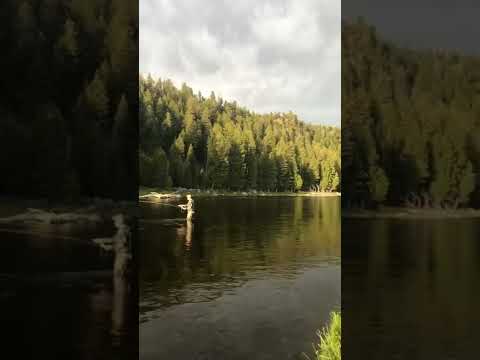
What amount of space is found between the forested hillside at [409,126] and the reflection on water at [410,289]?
0.19 metres

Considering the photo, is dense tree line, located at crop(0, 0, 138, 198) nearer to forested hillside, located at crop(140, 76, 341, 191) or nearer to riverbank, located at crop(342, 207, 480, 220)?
forested hillside, located at crop(140, 76, 341, 191)

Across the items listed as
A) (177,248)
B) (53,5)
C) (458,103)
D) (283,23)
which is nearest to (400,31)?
(458,103)

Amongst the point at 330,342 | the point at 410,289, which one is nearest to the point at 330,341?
the point at 330,342

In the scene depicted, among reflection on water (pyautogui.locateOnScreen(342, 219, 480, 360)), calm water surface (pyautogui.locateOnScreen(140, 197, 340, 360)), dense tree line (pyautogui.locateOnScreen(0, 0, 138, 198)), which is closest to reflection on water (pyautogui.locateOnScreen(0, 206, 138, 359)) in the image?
dense tree line (pyautogui.locateOnScreen(0, 0, 138, 198))

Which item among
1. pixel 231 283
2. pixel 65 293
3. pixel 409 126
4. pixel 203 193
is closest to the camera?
pixel 65 293

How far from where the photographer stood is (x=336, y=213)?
140 inches

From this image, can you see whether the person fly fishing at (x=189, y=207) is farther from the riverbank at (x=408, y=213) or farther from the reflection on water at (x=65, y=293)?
the riverbank at (x=408, y=213)

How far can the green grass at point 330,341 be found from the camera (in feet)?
9.22

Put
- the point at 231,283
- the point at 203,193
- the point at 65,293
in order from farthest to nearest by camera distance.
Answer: the point at 203,193 < the point at 231,283 < the point at 65,293

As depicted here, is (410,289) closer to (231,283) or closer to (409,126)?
(409,126)

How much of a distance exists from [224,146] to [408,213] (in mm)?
1984

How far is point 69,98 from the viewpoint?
2.13 meters

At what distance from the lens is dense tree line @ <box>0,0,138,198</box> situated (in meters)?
2.03

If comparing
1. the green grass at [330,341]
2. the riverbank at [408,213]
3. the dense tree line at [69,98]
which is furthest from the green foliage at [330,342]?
the dense tree line at [69,98]
